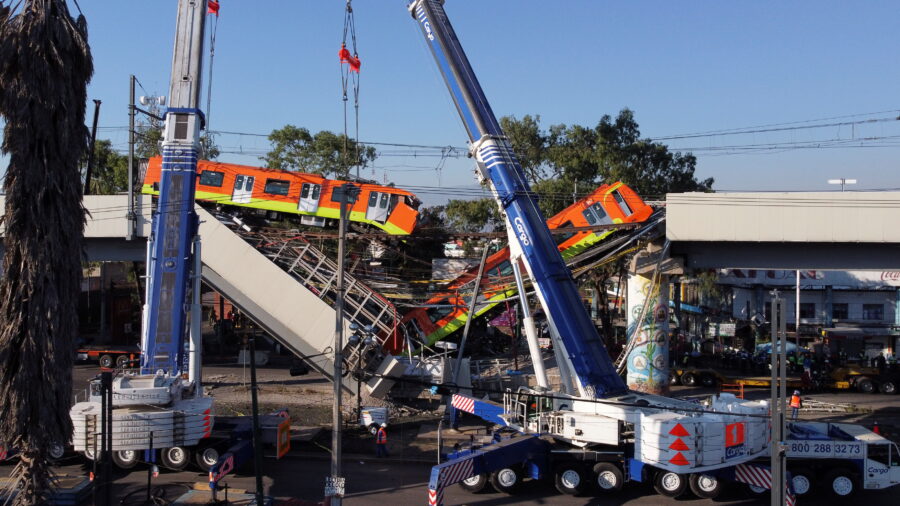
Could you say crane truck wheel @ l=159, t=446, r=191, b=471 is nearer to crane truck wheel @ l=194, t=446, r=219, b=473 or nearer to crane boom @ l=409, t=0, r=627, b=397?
crane truck wheel @ l=194, t=446, r=219, b=473

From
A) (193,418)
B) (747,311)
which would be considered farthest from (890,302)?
(193,418)

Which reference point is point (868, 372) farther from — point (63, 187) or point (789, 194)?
point (63, 187)

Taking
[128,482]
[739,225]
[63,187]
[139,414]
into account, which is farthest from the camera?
[739,225]

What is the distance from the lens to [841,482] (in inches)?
733

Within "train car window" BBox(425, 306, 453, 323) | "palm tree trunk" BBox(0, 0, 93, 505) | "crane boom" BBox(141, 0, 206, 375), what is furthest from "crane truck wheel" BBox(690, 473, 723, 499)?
"train car window" BBox(425, 306, 453, 323)

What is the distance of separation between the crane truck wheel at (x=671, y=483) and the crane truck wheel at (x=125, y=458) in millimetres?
13490

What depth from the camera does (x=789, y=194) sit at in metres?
30.0

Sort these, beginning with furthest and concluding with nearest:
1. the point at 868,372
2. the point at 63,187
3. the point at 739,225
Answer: the point at 868,372, the point at 739,225, the point at 63,187

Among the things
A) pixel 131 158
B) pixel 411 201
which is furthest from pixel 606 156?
pixel 131 158

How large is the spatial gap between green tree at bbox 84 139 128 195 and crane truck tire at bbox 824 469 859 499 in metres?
49.2

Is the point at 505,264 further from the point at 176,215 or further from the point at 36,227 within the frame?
the point at 36,227

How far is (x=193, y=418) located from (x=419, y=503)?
5975 mm

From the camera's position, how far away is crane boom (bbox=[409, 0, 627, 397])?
65.0 feet

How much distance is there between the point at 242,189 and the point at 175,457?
18.7 m
